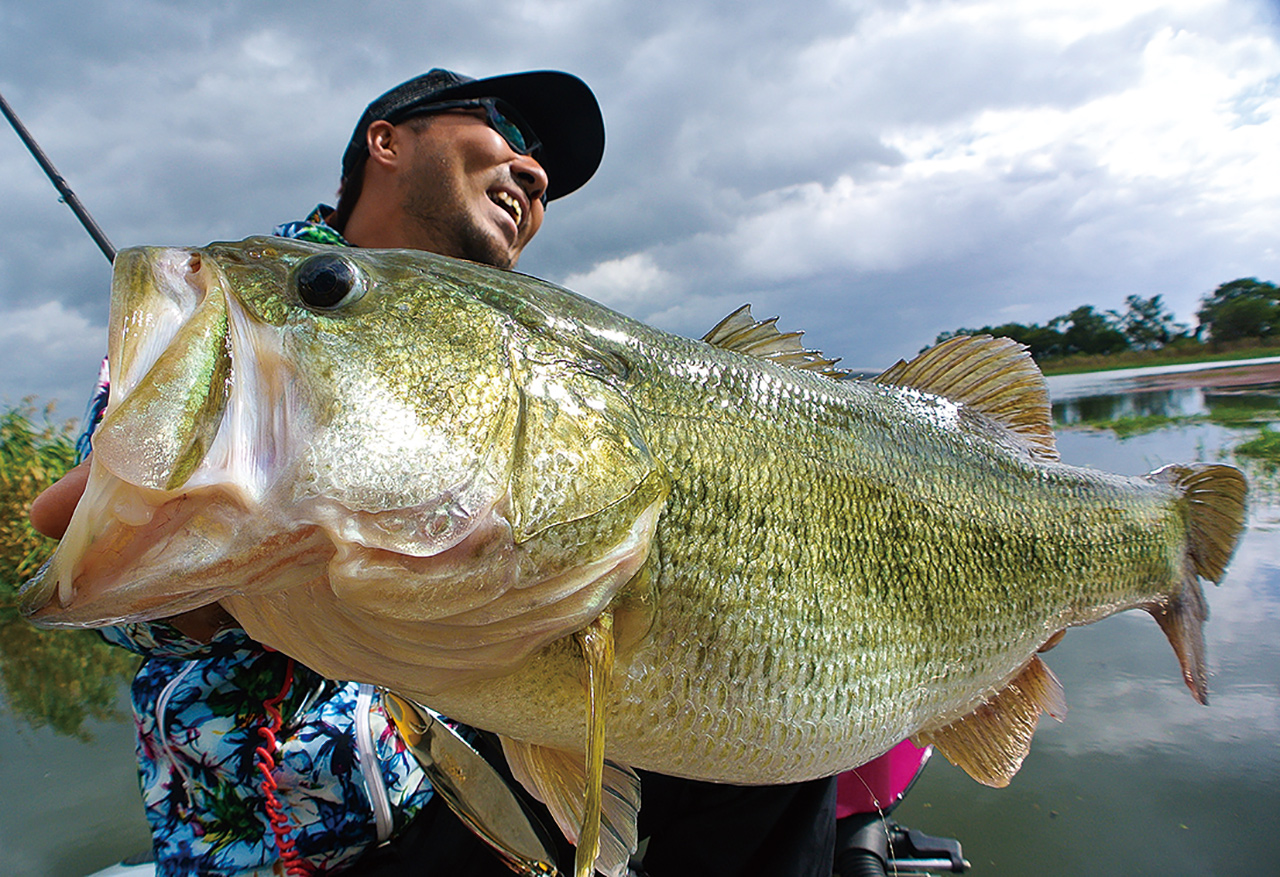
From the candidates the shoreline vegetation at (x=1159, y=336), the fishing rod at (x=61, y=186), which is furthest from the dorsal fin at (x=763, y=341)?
the shoreline vegetation at (x=1159, y=336)

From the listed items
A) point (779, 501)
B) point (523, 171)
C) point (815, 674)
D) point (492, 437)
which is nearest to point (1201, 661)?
point (815, 674)

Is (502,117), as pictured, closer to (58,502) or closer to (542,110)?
(542,110)

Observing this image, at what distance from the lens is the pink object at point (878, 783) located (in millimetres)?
2314

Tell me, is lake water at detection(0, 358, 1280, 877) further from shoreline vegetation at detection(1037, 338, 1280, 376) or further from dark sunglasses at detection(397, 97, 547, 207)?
shoreline vegetation at detection(1037, 338, 1280, 376)

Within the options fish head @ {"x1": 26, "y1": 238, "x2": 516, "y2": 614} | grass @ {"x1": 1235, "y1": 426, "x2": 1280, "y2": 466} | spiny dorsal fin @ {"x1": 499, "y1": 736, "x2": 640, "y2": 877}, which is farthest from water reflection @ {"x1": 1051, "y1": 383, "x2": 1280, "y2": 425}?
fish head @ {"x1": 26, "y1": 238, "x2": 516, "y2": 614}

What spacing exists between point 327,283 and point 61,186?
2.35m

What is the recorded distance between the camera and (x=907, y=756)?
2383mm

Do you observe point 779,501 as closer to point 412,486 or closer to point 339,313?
point 412,486

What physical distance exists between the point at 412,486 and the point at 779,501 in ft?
2.18

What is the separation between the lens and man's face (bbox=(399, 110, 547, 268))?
237 centimetres

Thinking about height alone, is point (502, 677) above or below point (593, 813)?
above

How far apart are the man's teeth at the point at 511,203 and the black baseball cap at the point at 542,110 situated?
1.31 feet

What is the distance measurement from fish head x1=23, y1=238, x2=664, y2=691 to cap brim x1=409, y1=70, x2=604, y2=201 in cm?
196

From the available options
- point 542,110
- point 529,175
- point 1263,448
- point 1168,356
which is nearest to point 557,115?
point 542,110
